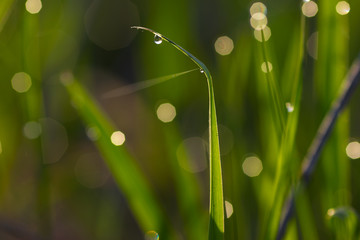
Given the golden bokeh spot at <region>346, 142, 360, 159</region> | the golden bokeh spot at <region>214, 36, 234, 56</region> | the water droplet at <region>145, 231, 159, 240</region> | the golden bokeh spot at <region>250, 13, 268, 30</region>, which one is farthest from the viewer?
the golden bokeh spot at <region>214, 36, 234, 56</region>

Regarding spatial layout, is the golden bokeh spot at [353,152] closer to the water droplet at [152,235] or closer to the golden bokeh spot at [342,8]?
the golden bokeh spot at [342,8]

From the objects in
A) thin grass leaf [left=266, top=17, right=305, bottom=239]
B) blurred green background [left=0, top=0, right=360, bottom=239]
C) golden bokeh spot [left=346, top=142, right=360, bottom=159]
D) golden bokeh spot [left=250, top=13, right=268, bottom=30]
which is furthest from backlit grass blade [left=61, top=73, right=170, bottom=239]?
golden bokeh spot [left=346, top=142, right=360, bottom=159]

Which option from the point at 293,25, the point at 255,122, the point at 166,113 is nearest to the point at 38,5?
the point at 166,113

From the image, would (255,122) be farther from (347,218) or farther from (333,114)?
(347,218)

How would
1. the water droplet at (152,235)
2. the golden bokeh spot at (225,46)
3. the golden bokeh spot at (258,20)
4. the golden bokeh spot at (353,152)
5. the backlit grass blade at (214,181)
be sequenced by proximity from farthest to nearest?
1. the golden bokeh spot at (225,46)
2. the golden bokeh spot at (353,152)
3. the golden bokeh spot at (258,20)
4. the water droplet at (152,235)
5. the backlit grass blade at (214,181)

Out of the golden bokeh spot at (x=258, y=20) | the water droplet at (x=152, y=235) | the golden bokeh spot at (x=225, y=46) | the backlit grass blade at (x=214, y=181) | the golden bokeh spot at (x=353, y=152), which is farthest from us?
the golden bokeh spot at (x=225, y=46)

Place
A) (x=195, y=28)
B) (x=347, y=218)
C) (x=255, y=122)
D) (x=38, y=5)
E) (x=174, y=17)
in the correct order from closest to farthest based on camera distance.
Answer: (x=347, y=218) → (x=38, y=5) → (x=255, y=122) → (x=174, y=17) → (x=195, y=28)

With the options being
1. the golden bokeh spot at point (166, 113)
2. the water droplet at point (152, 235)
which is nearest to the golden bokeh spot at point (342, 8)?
the golden bokeh spot at point (166, 113)

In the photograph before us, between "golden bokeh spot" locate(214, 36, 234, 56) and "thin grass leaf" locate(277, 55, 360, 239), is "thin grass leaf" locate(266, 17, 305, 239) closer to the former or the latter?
"thin grass leaf" locate(277, 55, 360, 239)
